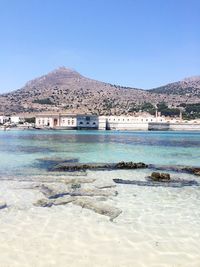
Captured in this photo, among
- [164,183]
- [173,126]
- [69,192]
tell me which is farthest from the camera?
[173,126]

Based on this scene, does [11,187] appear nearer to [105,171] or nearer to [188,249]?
[105,171]

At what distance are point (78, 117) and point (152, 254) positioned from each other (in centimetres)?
16100

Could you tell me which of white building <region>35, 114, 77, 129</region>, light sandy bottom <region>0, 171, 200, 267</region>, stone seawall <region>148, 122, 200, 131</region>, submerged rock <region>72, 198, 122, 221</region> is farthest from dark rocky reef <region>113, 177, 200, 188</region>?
stone seawall <region>148, 122, 200, 131</region>

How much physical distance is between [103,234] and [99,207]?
2.23 metres

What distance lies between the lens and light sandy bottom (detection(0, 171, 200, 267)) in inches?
294

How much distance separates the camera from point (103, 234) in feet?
29.4

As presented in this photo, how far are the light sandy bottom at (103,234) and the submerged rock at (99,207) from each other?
22 cm

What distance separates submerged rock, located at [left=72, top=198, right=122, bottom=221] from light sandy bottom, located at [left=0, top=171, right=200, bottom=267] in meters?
0.22

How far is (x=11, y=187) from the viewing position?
14.9 m

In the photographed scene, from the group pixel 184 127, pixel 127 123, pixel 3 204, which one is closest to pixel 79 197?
pixel 3 204

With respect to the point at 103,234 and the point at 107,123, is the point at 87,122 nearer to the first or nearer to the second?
the point at 107,123

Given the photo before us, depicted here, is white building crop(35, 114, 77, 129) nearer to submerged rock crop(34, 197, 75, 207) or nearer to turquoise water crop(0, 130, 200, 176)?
turquoise water crop(0, 130, 200, 176)

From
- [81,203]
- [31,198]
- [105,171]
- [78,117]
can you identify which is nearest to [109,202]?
[81,203]

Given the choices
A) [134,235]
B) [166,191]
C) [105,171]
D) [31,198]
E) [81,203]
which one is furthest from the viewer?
[105,171]
